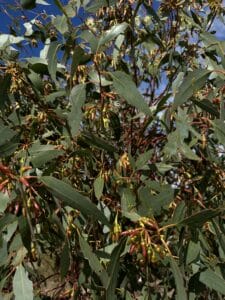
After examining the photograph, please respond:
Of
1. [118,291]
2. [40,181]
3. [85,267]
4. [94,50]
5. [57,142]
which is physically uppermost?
Result: [94,50]

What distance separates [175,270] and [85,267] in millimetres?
499

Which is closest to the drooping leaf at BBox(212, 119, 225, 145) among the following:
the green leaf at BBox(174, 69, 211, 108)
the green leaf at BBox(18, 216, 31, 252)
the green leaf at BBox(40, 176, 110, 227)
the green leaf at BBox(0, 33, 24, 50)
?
the green leaf at BBox(174, 69, 211, 108)

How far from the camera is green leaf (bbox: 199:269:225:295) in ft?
5.39

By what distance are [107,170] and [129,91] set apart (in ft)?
1.31

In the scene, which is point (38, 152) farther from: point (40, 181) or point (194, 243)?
point (194, 243)

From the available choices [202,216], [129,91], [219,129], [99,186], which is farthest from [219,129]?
[202,216]

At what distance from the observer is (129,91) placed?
1.65 m

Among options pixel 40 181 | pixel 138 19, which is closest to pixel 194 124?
pixel 40 181

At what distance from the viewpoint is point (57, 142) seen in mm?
2020

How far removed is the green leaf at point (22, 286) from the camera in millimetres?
1644

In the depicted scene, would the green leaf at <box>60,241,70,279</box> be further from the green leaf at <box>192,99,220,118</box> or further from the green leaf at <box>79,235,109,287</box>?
the green leaf at <box>192,99,220,118</box>

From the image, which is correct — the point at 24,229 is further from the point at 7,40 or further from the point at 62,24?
the point at 7,40

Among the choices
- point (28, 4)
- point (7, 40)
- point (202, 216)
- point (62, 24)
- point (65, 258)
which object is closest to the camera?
point (202, 216)

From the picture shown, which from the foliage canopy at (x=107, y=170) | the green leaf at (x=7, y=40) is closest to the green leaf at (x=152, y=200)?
the foliage canopy at (x=107, y=170)
